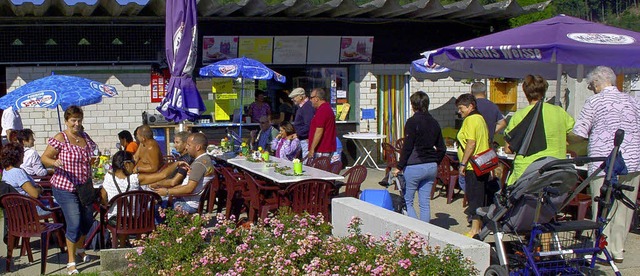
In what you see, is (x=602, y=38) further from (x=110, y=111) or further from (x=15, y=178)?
(x=110, y=111)

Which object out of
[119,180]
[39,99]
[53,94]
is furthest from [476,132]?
[39,99]

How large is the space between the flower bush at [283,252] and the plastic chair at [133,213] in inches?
47.2

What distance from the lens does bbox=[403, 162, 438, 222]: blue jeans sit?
25.2 feet

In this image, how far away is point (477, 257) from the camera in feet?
17.2

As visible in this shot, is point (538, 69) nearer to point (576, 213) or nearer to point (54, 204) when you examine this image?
point (576, 213)

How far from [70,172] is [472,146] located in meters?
3.96

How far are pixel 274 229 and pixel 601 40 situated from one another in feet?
13.6

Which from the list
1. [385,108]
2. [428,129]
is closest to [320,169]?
[428,129]

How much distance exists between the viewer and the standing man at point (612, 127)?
671cm

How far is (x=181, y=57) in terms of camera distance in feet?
31.0

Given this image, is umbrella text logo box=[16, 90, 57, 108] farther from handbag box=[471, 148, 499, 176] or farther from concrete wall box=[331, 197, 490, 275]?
handbag box=[471, 148, 499, 176]

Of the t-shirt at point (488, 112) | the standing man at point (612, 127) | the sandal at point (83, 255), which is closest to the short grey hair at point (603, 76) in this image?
the standing man at point (612, 127)

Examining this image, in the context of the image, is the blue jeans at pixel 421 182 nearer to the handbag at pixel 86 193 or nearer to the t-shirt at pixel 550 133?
the t-shirt at pixel 550 133

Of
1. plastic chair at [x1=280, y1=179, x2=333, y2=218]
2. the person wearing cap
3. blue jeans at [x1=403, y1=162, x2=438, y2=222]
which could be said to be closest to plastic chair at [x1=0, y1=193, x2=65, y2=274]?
plastic chair at [x1=280, y1=179, x2=333, y2=218]
